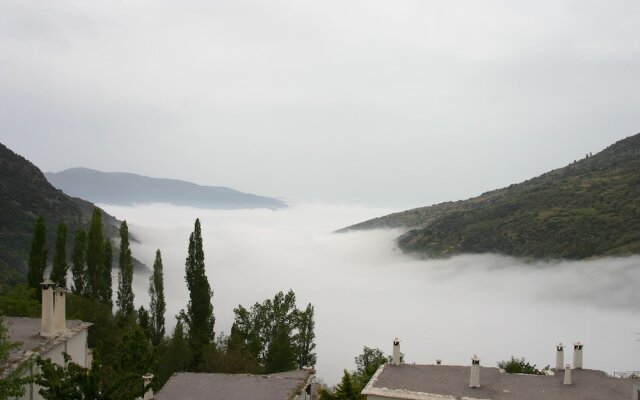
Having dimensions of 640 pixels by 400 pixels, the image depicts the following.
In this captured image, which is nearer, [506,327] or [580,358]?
[580,358]

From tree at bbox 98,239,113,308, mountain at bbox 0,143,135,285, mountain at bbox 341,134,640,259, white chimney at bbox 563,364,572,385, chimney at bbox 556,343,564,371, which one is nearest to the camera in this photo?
white chimney at bbox 563,364,572,385

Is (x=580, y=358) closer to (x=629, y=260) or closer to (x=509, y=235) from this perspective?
(x=629, y=260)

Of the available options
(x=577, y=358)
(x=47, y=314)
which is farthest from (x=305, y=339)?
(x=47, y=314)

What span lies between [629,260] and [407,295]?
10291 cm

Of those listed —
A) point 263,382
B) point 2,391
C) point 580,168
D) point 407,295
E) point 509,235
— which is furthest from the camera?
point 407,295

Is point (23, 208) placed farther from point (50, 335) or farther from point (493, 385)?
point (493, 385)

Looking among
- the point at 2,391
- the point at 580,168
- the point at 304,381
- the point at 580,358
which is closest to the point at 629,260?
the point at 580,168

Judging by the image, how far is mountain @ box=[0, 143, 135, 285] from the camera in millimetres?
80425

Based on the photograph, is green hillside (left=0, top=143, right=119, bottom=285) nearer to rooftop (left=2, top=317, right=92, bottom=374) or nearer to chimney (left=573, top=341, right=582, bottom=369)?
rooftop (left=2, top=317, right=92, bottom=374)

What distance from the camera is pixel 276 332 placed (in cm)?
5038

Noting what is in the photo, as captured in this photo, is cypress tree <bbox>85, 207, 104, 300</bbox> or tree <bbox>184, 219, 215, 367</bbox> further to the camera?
cypress tree <bbox>85, 207, 104, 300</bbox>

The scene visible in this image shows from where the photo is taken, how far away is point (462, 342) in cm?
14112

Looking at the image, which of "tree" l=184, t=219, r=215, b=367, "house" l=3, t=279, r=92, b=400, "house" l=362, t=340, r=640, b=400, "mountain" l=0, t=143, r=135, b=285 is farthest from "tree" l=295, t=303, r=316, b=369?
"mountain" l=0, t=143, r=135, b=285

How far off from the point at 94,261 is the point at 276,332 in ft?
52.8
